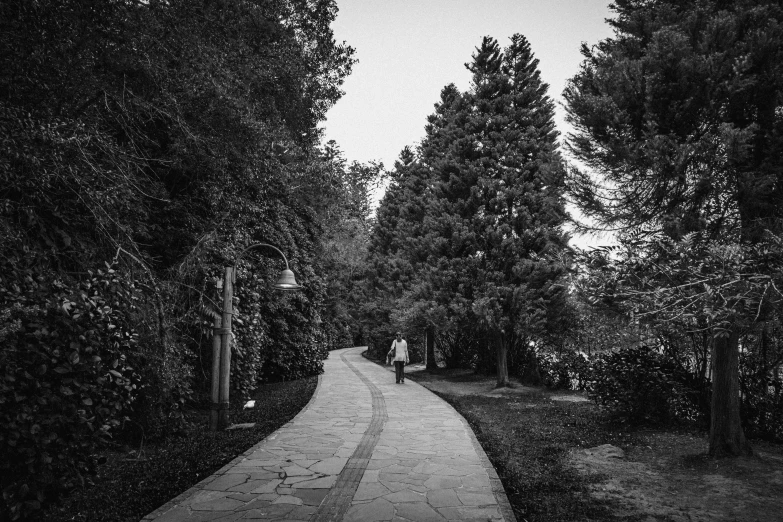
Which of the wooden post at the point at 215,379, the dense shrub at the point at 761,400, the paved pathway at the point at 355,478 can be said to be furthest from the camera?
the wooden post at the point at 215,379

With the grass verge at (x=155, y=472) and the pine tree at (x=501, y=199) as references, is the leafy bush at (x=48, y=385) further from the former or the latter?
the pine tree at (x=501, y=199)

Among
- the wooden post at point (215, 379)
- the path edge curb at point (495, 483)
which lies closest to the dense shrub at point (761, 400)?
the path edge curb at point (495, 483)

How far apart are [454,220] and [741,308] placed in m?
12.2

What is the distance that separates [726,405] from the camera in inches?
252

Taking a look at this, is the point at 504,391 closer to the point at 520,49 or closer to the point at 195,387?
the point at 195,387

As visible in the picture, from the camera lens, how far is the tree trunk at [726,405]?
6.29 m

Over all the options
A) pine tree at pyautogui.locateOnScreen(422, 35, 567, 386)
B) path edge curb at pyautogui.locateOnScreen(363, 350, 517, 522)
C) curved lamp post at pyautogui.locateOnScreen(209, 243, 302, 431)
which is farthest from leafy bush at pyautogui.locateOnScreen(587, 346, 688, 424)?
curved lamp post at pyautogui.locateOnScreen(209, 243, 302, 431)

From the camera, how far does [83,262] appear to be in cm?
563

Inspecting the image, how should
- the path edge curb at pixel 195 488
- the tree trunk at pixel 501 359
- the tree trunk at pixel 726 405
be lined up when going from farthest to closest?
the tree trunk at pixel 501 359
the tree trunk at pixel 726 405
the path edge curb at pixel 195 488

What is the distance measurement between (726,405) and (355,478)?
5.42 meters

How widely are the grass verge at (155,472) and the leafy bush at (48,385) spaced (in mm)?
501

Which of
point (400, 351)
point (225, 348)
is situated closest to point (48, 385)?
point (225, 348)

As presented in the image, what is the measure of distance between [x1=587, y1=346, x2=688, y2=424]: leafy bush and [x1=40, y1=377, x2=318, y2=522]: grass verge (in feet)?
21.9

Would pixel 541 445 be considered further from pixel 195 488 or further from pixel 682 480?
pixel 195 488
